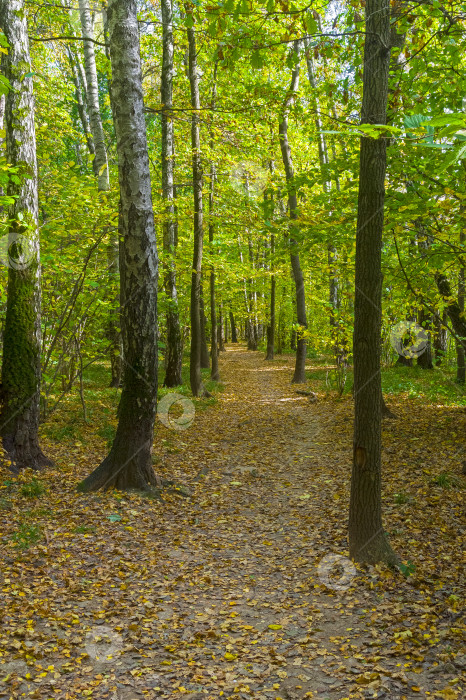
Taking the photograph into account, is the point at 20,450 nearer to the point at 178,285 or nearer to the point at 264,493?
the point at 264,493

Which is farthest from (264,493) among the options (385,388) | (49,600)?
(385,388)

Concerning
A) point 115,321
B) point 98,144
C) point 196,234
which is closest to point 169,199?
point 196,234

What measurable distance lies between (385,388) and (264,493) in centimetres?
704

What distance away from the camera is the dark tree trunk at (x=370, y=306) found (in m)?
4.16

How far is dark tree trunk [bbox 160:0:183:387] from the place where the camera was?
12227mm

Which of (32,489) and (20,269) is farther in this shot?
(20,269)

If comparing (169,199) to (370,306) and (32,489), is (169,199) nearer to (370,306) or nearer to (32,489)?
(32,489)
